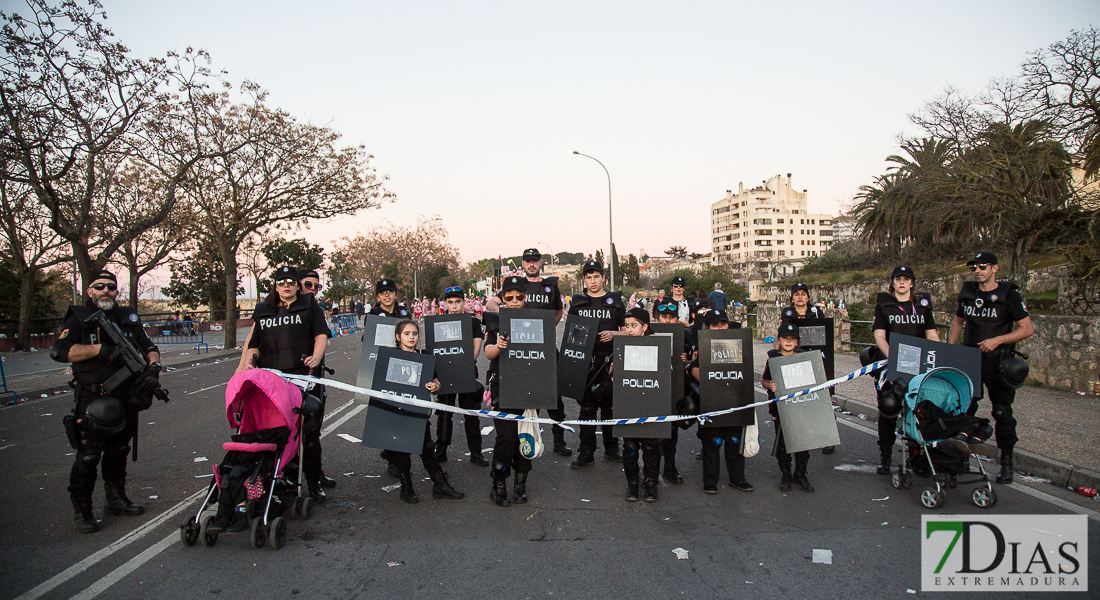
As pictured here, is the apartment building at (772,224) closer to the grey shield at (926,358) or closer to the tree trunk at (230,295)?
the tree trunk at (230,295)

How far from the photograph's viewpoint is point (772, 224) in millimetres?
127562

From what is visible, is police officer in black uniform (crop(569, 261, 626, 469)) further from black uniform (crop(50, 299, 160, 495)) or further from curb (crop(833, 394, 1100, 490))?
black uniform (crop(50, 299, 160, 495))

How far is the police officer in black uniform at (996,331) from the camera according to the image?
536 centimetres

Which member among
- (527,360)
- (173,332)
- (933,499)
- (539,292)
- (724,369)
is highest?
(539,292)

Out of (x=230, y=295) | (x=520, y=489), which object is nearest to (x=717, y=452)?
(x=520, y=489)

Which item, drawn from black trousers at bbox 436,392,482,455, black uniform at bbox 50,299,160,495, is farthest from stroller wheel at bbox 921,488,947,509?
black uniform at bbox 50,299,160,495

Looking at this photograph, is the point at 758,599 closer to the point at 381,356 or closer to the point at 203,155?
the point at 381,356

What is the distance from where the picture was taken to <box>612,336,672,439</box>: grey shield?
5060mm

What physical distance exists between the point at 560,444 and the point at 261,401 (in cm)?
335

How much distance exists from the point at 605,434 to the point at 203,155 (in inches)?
742

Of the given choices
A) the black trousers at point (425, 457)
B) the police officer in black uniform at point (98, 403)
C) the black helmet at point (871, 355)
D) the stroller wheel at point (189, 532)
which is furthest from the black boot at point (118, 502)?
the black helmet at point (871, 355)

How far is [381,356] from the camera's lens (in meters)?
4.94

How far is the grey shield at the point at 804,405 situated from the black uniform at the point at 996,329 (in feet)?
4.96

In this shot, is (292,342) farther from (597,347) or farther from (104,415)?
(597,347)
